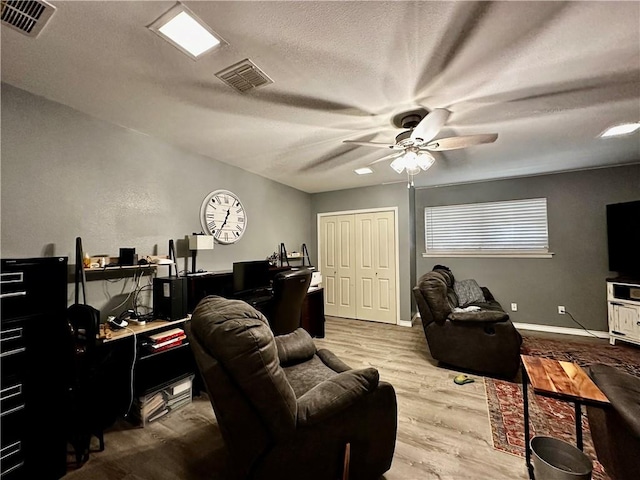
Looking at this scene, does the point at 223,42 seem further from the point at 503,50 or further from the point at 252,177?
the point at 252,177

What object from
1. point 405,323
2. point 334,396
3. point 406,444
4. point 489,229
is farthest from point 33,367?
point 489,229

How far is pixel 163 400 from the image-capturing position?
2217 millimetres

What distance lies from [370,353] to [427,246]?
261cm

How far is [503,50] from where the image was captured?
5.16 ft

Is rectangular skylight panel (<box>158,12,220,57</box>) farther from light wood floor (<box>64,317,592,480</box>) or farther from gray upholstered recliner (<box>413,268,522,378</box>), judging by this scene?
gray upholstered recliner (<box>413,268,522,378</box>)

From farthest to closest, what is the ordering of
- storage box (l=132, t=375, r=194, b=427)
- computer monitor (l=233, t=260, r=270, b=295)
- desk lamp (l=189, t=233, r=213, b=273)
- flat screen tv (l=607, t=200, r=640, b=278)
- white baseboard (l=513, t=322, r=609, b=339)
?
white baseboard (l=513, t=322, r=609, b=339), flat screen tv (l=607, t=200, r=640, b=278), computer monitor (l=233, t=260, r=270, b=295), desk lamp (l=189, t=233, r=213, b=273), storage box (l=132, t=375, r=194, b=427)

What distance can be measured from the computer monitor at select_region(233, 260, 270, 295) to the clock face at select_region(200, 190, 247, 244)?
1.75 ft

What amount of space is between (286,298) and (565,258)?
175 inches

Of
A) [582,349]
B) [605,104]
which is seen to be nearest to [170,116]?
[605,104]

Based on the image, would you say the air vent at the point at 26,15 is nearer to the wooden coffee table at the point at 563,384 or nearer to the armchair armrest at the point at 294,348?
the armchair armrest at the point at 294,348

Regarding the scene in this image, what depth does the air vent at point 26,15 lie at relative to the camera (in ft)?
4.18

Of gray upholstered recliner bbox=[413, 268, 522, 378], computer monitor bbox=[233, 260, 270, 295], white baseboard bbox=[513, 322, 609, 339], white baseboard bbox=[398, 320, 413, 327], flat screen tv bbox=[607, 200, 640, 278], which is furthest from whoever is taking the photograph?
white baseboard bbox=[398, 320, 413, 327]

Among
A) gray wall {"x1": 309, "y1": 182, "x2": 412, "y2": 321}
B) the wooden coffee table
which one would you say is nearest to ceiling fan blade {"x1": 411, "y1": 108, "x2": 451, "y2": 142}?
the wooden coffee table

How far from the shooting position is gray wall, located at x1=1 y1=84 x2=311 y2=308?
1.91m
